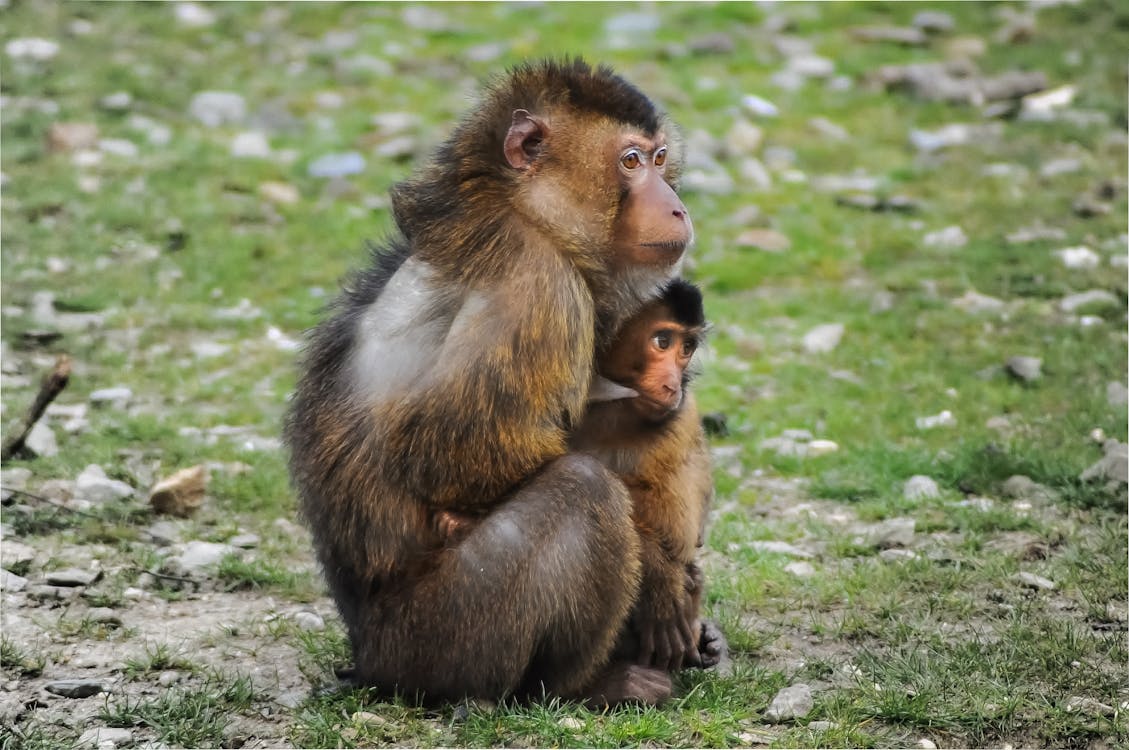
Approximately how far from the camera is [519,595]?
485 centimetres

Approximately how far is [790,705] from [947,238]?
601 cm

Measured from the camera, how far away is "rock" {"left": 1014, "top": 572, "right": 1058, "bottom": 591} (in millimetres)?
6195

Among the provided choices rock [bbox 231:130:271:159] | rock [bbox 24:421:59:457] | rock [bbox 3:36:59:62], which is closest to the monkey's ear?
rock [bbox 24:421:59:457]

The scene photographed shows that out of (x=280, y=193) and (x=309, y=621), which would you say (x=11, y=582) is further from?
(x=280, y=193)

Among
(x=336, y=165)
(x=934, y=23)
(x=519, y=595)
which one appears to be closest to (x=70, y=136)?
(x=336, y=165)

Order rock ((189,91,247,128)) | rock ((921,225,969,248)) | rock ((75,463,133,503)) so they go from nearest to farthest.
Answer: rock ((75,463,133,503))
rock ((921,225,969,248))
rock ((189,91,247,128))

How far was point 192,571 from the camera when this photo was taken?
6430 millimetres

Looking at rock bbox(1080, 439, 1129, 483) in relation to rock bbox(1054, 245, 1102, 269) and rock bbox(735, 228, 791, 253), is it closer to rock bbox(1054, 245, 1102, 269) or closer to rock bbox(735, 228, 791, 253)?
rock bbox(1054, 245, 1102, 269)

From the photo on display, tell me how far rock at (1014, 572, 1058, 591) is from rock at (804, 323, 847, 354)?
117 inches

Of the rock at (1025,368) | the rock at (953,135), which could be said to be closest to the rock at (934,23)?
the rock at (953,135)

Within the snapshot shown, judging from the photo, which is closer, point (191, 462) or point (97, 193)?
point (191, 462)

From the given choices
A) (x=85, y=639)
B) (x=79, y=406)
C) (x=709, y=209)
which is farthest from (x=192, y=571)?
(x=709, y=209)

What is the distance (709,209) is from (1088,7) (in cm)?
589

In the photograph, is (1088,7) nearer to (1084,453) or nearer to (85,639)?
(1084,453)
